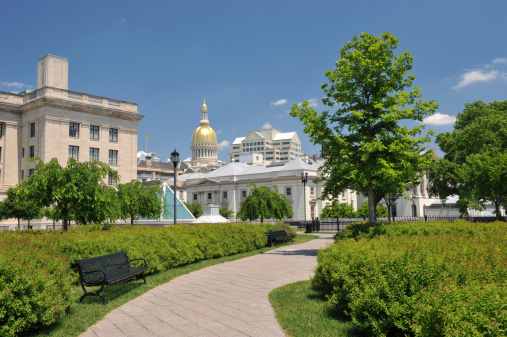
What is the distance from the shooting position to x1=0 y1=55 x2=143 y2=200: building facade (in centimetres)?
4231

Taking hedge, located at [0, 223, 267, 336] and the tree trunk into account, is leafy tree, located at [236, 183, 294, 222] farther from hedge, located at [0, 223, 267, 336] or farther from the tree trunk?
the tree trunk

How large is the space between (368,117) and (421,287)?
13393 mm

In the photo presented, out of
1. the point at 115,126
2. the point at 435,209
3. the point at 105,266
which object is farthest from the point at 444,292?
the point at 435,209

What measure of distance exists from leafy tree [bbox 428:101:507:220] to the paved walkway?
70.0 feet

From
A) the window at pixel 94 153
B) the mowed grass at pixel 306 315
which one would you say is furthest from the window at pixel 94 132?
the mowed grass at pixel 306 315

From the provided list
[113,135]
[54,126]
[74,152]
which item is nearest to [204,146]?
[113,135]

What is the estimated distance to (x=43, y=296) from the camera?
5.96 meters

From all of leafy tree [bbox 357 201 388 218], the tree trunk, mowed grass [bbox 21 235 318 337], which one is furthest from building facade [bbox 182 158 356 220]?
mowed grass [bbox 21 235 318 337]

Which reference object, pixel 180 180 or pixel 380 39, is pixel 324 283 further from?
pixel 180 180

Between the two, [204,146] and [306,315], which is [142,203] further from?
[204,146]

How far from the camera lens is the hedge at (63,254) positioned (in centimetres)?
572

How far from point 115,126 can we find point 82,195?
33751mm

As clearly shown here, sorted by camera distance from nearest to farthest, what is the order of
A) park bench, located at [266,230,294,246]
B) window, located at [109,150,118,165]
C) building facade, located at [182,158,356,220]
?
park bench, located at [266,230,294,246]
window, located at [109,150,118,165]
building facade, located at [182,158,356,220]

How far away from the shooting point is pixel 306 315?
703 cm
